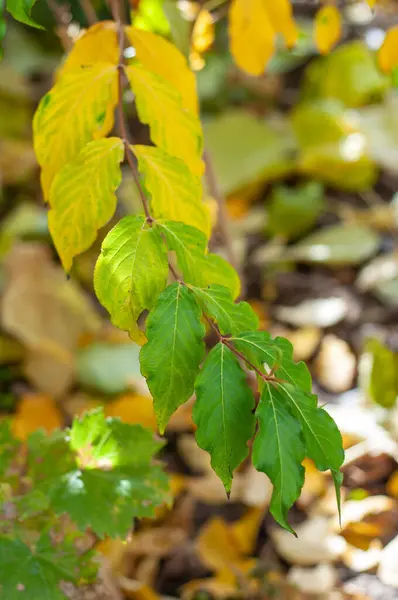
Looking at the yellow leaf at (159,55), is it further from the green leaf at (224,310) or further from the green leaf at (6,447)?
the green leaf at (6,447)

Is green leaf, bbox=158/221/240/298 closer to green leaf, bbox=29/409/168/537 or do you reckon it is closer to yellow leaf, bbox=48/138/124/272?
yellow leaf, bbox=48/138/124/272

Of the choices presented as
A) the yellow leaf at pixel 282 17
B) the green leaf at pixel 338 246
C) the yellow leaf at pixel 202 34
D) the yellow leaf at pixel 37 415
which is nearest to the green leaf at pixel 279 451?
the yellow leaf at pixel 282 17

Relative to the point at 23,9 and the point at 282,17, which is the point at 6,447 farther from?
the point at 282,17

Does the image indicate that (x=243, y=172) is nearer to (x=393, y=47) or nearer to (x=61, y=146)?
(x=393, y=47)

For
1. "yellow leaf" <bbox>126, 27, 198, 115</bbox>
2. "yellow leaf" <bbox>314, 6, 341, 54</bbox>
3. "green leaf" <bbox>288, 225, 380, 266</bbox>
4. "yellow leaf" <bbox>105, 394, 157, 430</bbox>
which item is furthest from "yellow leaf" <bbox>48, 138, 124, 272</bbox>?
"green leaf" <bbox>288, 225, 380, 266</bbox>

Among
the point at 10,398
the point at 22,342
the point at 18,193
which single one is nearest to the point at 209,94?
the point at 18,193

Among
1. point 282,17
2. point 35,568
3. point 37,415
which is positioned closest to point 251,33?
point 282,17
